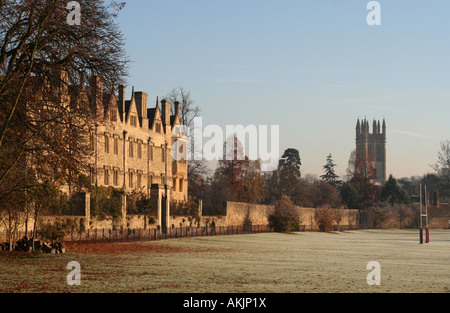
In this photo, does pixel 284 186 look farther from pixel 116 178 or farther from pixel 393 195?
pixel 116 178

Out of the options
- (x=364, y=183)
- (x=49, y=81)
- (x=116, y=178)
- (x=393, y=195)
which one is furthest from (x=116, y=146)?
(x=364, y=183)

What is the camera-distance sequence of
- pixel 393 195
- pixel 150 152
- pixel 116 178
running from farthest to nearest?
1. pixel 393 195
2. pixel 150 152
3. pixel 116 178

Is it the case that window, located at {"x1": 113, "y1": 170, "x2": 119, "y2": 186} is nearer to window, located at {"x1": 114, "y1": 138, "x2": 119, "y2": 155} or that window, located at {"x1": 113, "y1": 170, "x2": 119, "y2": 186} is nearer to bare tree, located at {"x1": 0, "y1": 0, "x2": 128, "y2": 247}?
window, located at {"x1": 114, "y1": 138, "x2": 119, "y2": 155}

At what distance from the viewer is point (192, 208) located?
186 feet

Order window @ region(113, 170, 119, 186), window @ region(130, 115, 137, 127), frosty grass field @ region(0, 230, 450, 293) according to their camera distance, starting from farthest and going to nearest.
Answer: window @ region(130, 115, 137, 127)
window @ region(113, 170, 119, 186)
frosty grass field @ region(0, 230, 450, 293)

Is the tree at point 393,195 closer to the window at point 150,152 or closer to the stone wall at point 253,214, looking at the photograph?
the stone wall at point 253,214

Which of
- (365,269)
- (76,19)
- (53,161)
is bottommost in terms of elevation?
(365,269)

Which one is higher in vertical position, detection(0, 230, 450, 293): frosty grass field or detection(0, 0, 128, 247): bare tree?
detection(0, 0, 128, 247): bare tree

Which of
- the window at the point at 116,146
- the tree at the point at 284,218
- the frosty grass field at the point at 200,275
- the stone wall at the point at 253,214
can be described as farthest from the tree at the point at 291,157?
the frosty grass field at the point at 200,275

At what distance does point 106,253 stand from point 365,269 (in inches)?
441

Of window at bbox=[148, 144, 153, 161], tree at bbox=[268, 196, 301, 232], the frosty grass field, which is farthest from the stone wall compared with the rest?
the frosty grass field

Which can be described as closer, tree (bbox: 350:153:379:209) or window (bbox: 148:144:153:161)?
window (bbox: 148:144:153:161)
